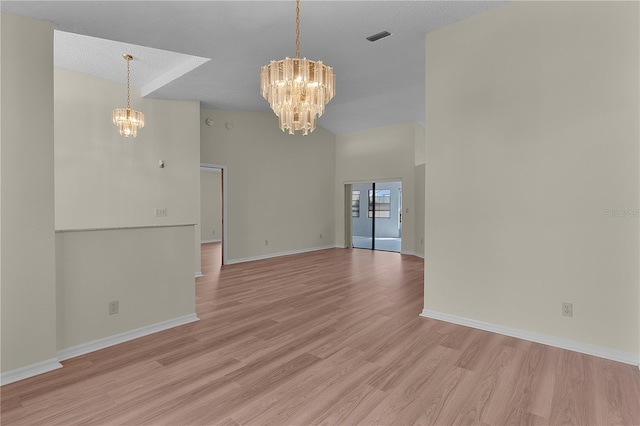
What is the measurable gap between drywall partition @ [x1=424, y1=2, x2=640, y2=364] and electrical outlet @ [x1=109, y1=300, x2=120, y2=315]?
3.26 meters

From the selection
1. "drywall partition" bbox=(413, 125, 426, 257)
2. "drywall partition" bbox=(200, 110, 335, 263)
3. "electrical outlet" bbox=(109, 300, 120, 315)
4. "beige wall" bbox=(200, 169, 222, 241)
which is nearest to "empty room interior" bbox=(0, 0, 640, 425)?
"electrical outlet" bbox=(109, 300, 120, 315)

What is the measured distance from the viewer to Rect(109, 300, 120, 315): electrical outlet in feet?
9.83

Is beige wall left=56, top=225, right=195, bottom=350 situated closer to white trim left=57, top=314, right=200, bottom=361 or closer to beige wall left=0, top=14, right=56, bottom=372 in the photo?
white trim left=57, top=314, right=200, bottom=361

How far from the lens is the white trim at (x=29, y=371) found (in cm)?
234

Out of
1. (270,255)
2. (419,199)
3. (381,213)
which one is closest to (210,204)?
(270,255)

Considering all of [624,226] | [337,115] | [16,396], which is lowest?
[16,396]

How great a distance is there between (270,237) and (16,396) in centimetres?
579

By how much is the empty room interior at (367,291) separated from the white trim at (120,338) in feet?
0.05

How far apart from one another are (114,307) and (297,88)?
2636mm

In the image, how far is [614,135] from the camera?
2662mm

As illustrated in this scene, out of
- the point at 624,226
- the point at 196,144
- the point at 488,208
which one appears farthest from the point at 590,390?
the point at 196,144

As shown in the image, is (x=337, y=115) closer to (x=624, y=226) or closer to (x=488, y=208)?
(x=488, y=208)

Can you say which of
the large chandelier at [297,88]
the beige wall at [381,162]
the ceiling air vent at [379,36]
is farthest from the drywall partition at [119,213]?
the beige wall at [381,162]

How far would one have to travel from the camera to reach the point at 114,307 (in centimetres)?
302
